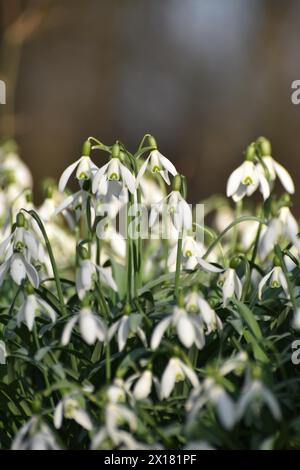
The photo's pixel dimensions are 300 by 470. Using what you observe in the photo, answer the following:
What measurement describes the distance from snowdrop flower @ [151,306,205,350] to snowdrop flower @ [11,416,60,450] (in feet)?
0.82

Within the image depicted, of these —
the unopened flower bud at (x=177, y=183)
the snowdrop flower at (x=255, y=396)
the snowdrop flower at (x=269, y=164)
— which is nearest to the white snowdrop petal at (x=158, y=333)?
the snowdrop flower at (x=255, y=396)

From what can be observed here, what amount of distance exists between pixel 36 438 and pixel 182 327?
0.33 meters

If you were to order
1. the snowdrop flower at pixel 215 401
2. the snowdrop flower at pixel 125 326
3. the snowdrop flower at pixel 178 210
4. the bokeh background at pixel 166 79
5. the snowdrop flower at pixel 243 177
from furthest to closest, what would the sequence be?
1. the bokeh background at pixel 166 79
2. the snowdrop flower at pixel 243 177
3. the snowdrop flower at pixel 178 210
4. the snowdrop flower at pixel 125 326
5. the snowdrop flower at pixel 215 401

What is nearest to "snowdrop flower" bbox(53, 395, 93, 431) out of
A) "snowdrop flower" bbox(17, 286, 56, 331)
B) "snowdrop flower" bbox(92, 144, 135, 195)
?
"snowdrop flower" bbox(17, 286, 56, 331)

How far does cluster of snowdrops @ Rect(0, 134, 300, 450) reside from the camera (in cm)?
134

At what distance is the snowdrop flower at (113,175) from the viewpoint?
1620mm

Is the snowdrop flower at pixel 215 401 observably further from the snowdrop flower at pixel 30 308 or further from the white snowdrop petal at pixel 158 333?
the snowdrop flower at pixel 30 308

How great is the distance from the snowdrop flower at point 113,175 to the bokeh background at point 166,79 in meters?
5.03

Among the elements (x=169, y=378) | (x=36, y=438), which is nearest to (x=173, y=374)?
(x=169, y=378)

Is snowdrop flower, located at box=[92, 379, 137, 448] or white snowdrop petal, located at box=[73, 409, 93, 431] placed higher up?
snowdrop flower, located at box=[92, 379, 137, 448]

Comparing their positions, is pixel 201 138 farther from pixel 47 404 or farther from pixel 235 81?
pixel 47 404

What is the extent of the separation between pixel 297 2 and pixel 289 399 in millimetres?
5800

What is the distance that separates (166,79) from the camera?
734 cm

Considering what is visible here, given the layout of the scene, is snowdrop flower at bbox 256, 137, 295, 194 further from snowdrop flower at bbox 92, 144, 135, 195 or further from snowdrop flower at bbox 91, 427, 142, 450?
snowdrop flower at bbox 91, 427, 142, 450
